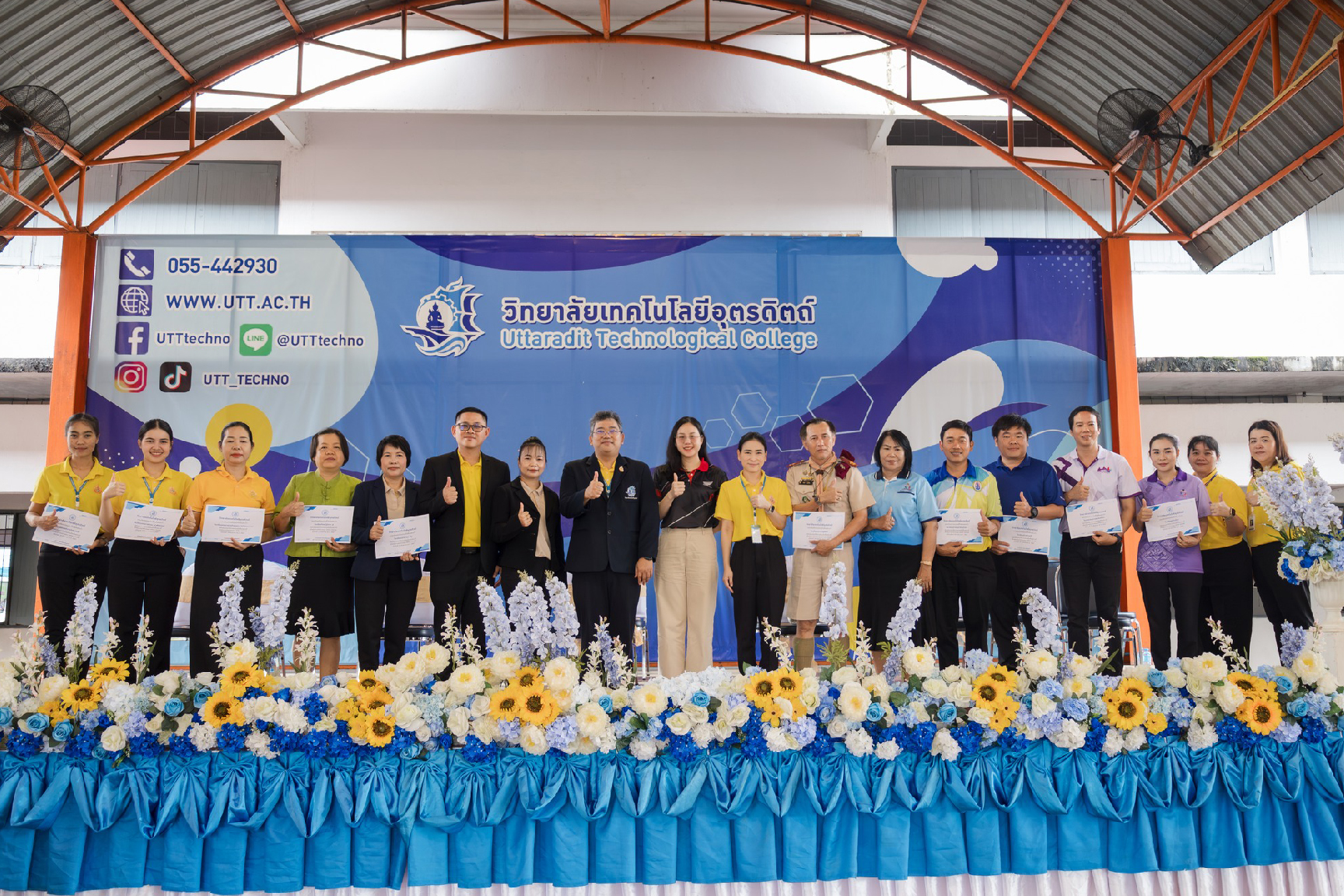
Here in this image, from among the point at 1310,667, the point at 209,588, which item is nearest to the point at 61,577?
the point at 209,588

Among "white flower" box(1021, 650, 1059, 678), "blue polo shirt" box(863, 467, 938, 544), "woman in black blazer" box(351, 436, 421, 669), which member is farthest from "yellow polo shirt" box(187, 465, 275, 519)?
"white flower" box(1021, 650, 1059, 678)

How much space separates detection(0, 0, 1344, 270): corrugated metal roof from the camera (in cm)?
590

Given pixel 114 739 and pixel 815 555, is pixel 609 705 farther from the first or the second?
pixel 815 555

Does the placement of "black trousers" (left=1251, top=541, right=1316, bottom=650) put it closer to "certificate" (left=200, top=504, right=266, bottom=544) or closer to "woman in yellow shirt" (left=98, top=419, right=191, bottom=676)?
"certificate" (left=200, top=504, right=266, bottom=544)

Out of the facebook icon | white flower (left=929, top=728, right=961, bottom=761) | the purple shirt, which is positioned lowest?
white flower (left=929, top=728, right=961, bottom=761)

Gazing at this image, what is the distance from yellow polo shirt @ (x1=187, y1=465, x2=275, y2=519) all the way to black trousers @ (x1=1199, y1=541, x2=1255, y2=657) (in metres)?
4.92

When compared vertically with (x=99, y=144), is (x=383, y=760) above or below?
below

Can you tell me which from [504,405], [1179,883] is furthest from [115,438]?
[1179,883]

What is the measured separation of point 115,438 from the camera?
6.75 m

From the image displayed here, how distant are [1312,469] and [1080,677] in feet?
5.33

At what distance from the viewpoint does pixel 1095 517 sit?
4777mm

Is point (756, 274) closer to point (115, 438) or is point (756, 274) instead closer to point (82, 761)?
point (115, 438)

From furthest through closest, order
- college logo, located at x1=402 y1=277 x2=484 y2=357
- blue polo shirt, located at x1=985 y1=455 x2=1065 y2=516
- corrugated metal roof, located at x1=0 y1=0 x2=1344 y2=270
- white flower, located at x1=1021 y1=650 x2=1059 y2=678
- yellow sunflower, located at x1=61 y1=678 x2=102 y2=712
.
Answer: college logo, located at x1=402 y1=277 x2=484 y2=357 < corrugated metal roof, located at x1=0 y1=0 x2=1344 y2=270 < blue polo shirt, located at x1=985 y1=455 x2=1065 y2=516 < white flower, located at x1=1021 y1=650 x2=1059 y2=678 < yellow sunflower, located at x1=61 y1=678 x2=102 y2=712

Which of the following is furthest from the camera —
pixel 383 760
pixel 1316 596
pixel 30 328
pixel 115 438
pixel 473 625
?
pixel 30 328
